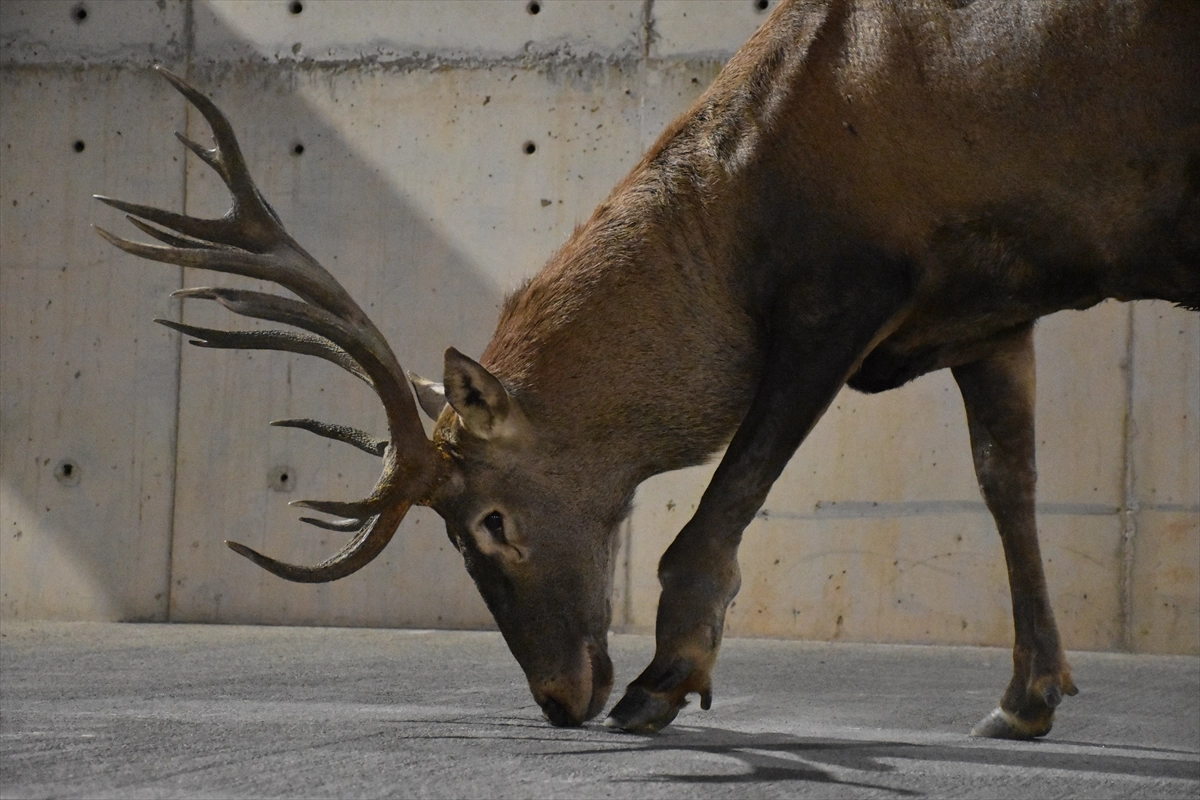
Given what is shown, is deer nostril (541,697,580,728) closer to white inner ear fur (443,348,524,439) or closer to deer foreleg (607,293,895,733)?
deer foreleg (607,293,895,733)

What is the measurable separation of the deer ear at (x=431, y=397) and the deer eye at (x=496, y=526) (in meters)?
0.47

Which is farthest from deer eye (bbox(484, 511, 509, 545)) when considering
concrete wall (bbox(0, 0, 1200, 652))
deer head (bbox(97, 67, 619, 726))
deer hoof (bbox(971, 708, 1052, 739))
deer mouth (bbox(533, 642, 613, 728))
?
concrete wall (bbox(0, 0, 1200, 652))

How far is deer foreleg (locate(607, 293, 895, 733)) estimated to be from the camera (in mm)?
3031

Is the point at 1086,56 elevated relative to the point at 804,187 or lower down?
elevated

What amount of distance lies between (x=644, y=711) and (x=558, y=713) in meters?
0.34

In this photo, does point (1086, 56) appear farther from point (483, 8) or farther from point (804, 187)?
point (483, 8)

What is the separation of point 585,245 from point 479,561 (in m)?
0.85

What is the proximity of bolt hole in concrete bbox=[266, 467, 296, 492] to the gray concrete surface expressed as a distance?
1453 mm

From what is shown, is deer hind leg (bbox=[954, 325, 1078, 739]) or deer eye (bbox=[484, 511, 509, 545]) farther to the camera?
deer hind leg (bbox=[954, 325, 1078, 739])

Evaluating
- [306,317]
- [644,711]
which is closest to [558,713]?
[644,711]

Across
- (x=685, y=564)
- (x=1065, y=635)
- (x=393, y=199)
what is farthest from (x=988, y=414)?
(x=393, y=199)

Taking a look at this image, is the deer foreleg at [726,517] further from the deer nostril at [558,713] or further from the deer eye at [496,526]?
the deer eye at [496,526]

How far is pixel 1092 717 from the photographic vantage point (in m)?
3.97

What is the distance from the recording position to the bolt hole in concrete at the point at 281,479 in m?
7.15
